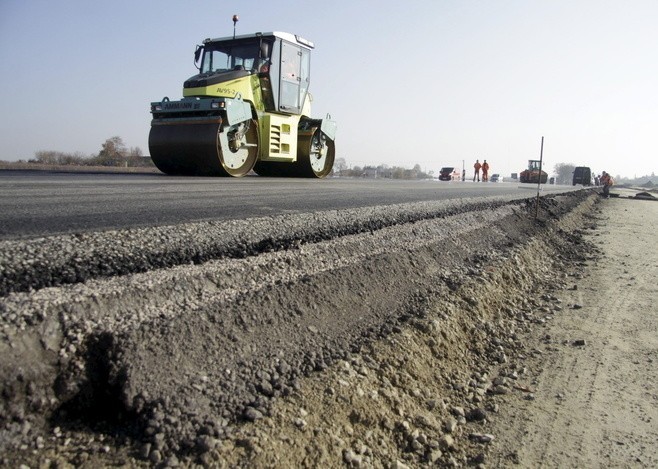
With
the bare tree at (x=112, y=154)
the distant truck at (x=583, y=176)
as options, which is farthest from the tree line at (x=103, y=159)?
the distant truck at (x=583, y=176)

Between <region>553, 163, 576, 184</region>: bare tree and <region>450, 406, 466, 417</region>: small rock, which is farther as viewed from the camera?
<region>553, 163, 576, 184</region>: bare tree

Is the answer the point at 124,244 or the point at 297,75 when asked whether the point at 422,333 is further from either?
the point at 297,75

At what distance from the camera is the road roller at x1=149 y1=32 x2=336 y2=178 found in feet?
35.8

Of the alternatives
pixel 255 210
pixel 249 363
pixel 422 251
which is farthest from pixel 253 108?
pixel 249 363

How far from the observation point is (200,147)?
35.3ft

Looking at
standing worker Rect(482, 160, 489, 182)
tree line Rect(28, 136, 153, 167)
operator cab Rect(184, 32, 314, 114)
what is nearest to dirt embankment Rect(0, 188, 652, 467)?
operator cab Rect(184, 32, 314, 114)

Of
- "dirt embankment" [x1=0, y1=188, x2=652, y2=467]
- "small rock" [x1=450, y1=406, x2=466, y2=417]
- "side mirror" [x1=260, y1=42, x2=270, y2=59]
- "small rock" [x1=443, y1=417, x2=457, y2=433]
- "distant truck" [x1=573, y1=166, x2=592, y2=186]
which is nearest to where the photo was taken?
"dirt embankment" [x1=0, y1=188, x2=652, y2=467]

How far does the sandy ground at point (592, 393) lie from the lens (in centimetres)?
287

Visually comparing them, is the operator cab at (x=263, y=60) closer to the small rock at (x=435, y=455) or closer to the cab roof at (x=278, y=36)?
the cab roof at (x=278, y=36)

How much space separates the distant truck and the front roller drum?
53538mm

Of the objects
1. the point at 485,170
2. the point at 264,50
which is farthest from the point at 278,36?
the point at 485,170

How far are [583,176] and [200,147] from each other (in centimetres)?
5600

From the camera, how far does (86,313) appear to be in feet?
7.41

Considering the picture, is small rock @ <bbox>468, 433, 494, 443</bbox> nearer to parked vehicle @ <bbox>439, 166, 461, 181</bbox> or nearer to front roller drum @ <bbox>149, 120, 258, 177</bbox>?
front roller drum @ <bbox>149, 120, 258, 177</bbox>
